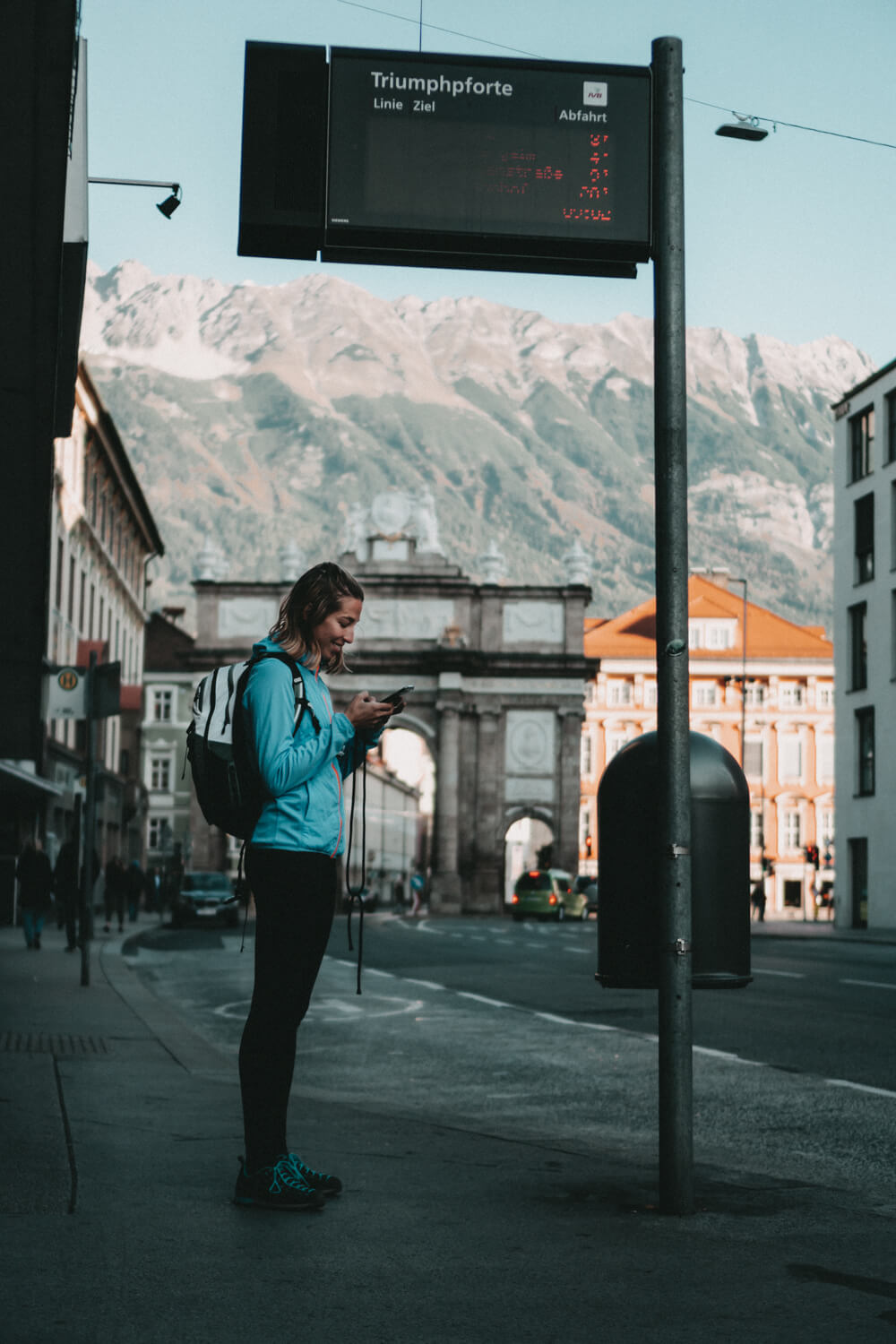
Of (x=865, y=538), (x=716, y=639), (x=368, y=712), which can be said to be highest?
(x=716, y=639)

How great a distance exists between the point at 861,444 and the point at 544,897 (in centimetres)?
2068

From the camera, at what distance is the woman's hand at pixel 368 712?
5.20 meters

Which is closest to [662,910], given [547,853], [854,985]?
[854,985]

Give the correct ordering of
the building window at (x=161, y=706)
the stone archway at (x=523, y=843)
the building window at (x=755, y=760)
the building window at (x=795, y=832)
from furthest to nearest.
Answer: the stone archway at (x=523, y=843), the building window at (x=755, y=760), the building window at (x=795, y=832), the building window at (x=161, y=706)

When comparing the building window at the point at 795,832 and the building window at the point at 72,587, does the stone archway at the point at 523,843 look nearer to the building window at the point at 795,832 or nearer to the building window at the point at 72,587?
the building window at the point at 795,832

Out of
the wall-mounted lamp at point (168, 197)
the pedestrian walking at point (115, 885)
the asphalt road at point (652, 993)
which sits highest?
the wall-mounted lamp at point (168, 197)

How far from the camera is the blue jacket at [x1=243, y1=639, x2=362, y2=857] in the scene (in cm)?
503

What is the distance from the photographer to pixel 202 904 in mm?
41406

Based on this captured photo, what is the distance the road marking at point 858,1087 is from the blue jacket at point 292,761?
4945 mm

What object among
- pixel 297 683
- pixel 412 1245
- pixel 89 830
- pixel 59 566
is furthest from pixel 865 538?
pixel 412 1245

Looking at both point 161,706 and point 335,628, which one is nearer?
point 335,628

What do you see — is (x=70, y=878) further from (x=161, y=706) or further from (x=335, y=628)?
(x=161, y=706)

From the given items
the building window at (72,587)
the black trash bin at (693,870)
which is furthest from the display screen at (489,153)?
the building window at (72,587)

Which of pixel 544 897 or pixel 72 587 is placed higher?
pixel 72 587
